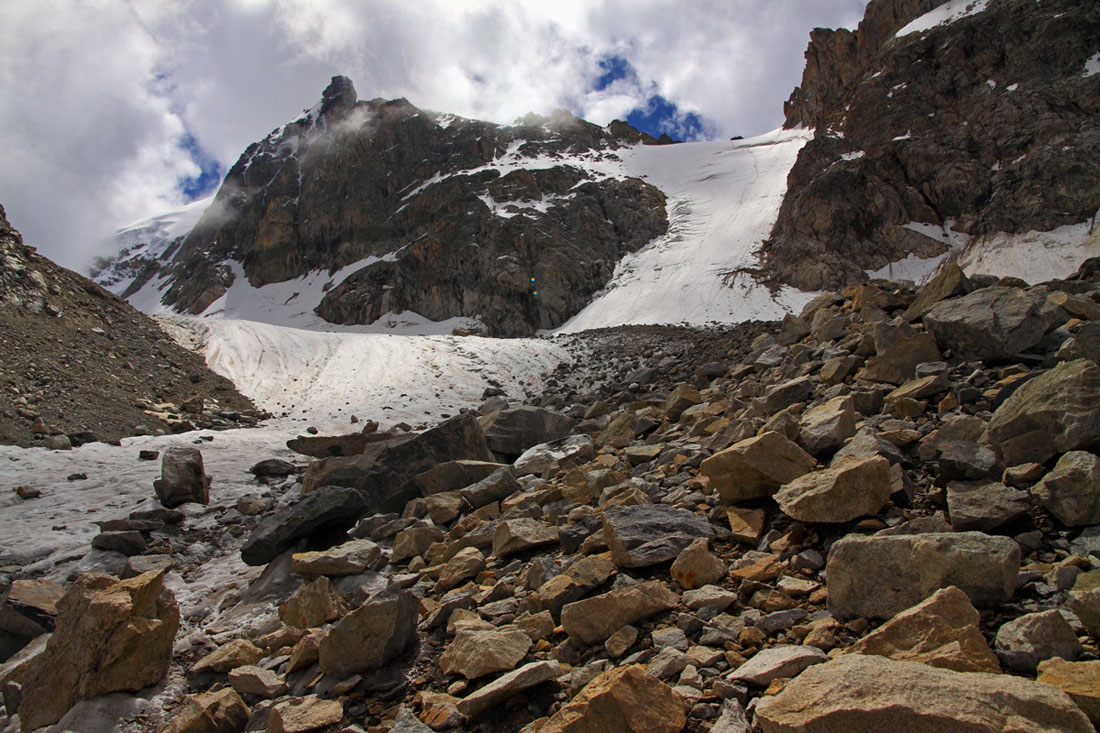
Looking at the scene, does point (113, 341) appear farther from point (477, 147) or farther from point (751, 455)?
point (477, 147)

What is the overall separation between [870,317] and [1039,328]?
264cm

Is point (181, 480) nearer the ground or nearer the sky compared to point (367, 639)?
nearer the sky

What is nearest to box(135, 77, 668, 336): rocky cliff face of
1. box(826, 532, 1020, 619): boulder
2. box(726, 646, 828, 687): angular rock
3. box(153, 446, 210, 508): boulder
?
box(153, 446, 210, 508): boulder

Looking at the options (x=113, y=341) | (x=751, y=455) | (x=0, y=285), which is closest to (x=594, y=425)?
(x=751, y=455)

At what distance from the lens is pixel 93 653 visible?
3.92 metres

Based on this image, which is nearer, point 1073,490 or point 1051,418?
point 1073,490

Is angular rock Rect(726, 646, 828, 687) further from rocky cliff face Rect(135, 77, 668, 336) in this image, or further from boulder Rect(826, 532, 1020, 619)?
rocky cliff face Rect(135, 77, 668, 336)

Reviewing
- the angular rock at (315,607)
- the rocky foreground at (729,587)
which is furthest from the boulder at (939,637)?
the angular rock at (315,607)

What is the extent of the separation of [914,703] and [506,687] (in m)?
1.82

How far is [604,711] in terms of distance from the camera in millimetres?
2186

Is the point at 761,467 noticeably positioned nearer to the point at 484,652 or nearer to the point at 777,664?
the point at 777,664

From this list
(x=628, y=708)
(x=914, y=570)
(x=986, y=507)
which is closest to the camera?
(x=628, y=708)

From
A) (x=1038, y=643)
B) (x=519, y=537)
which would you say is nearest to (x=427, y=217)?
(x=519, y=537)

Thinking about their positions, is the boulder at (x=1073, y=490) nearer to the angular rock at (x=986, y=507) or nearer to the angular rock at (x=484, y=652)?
the angular rock at (x=986, y=507)
